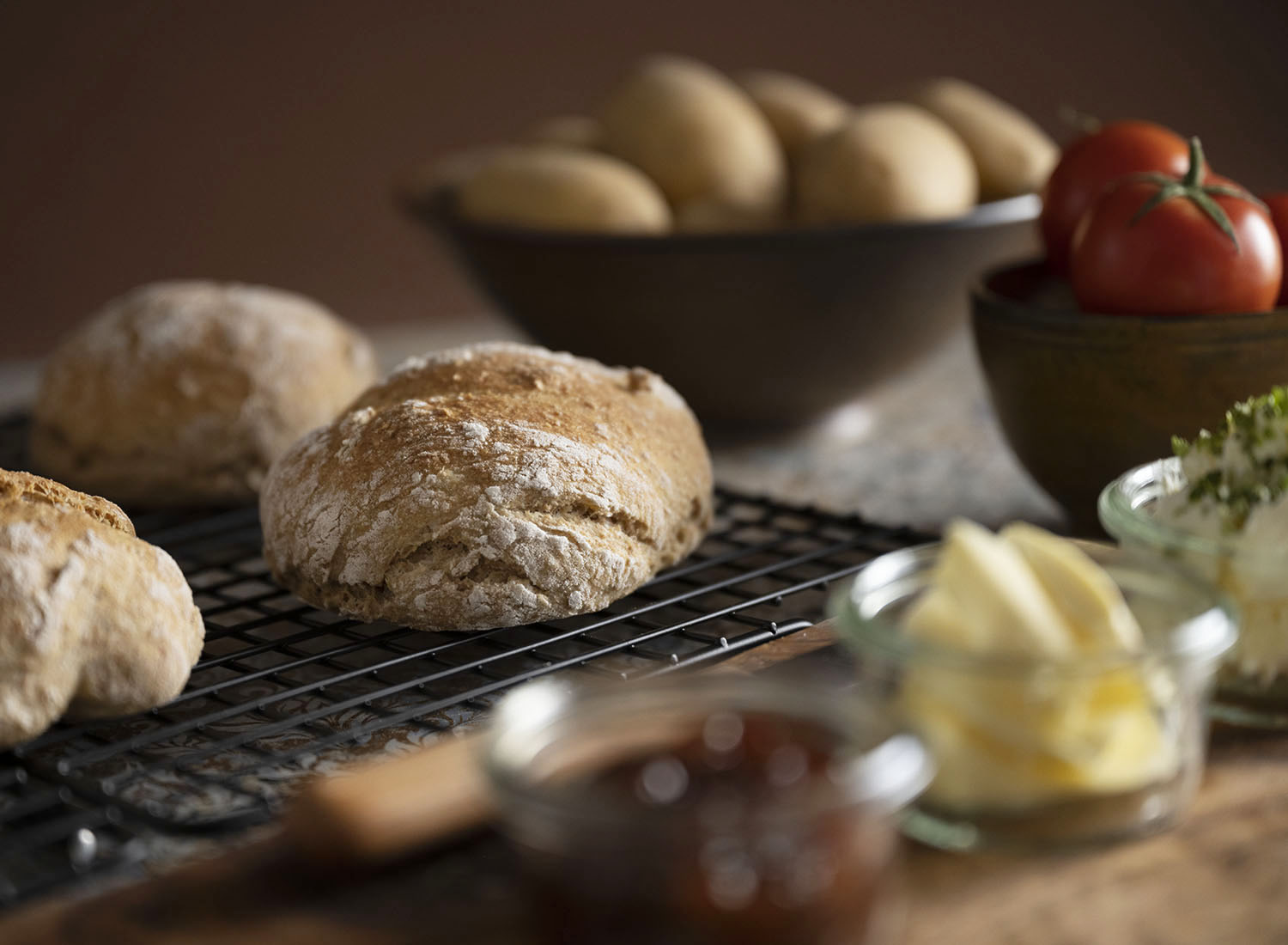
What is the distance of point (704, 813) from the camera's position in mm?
674

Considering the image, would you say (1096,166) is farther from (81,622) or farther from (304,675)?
(81,622)

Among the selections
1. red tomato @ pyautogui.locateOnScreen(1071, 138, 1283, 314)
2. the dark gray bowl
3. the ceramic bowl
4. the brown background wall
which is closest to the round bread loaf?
the dark gray bowl

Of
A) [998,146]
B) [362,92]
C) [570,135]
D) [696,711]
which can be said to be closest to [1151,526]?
[696,711]

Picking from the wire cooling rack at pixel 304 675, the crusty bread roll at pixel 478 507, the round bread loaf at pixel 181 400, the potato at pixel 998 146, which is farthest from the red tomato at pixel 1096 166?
the round bread loaf at pixel 181 400

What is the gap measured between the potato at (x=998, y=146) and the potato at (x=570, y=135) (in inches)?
17.8

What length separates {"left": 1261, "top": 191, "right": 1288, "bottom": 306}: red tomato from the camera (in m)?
1.46

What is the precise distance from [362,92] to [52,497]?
215cm

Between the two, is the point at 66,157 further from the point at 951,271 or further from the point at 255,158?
the point at 951,271

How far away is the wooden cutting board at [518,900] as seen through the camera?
2.51ft

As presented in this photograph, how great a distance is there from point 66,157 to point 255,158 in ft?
1.23

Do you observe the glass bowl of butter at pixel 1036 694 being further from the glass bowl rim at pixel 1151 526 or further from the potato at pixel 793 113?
the potato at pixel 793 113

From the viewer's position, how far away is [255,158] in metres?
3.05

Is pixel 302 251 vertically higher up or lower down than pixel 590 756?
lower down

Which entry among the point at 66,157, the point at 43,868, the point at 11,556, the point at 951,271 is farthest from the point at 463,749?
the point at 66,157
